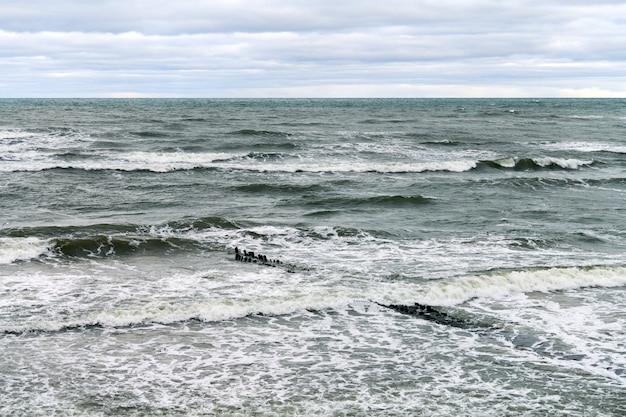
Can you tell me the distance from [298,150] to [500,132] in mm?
22810

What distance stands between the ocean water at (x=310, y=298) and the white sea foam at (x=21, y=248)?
0.19 feet

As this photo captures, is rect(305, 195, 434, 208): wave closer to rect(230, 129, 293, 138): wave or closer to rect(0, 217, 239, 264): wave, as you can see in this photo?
rect(0, 217, 239, 264): wave

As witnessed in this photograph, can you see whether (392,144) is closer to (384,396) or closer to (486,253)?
(486,253)

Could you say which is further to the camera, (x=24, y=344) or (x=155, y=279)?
(x=155, y=279)

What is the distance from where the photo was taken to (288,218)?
20047 mm

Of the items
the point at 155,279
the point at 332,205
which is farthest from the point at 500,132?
the point at 155,279

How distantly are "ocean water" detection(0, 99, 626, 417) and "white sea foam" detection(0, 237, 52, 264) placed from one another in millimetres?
57

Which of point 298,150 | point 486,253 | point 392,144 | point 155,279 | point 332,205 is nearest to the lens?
point 155,279

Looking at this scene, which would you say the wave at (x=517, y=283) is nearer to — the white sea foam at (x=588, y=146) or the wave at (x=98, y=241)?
the wave at (x=98, y=241)

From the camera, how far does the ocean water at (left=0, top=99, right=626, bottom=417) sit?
8.48 meters

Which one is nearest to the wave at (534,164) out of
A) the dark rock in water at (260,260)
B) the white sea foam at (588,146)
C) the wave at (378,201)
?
the white sea foam at (588,146)

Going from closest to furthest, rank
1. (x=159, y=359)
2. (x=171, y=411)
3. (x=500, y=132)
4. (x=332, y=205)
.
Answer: (x=171, y=411)
(x=159, y=359)
(x=332, y=205)
(x=500, y=132)

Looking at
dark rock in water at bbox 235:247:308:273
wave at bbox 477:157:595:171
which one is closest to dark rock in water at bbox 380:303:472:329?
dark rock in water at bbox 235:247:308:273

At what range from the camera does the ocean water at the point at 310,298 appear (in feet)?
27.8
